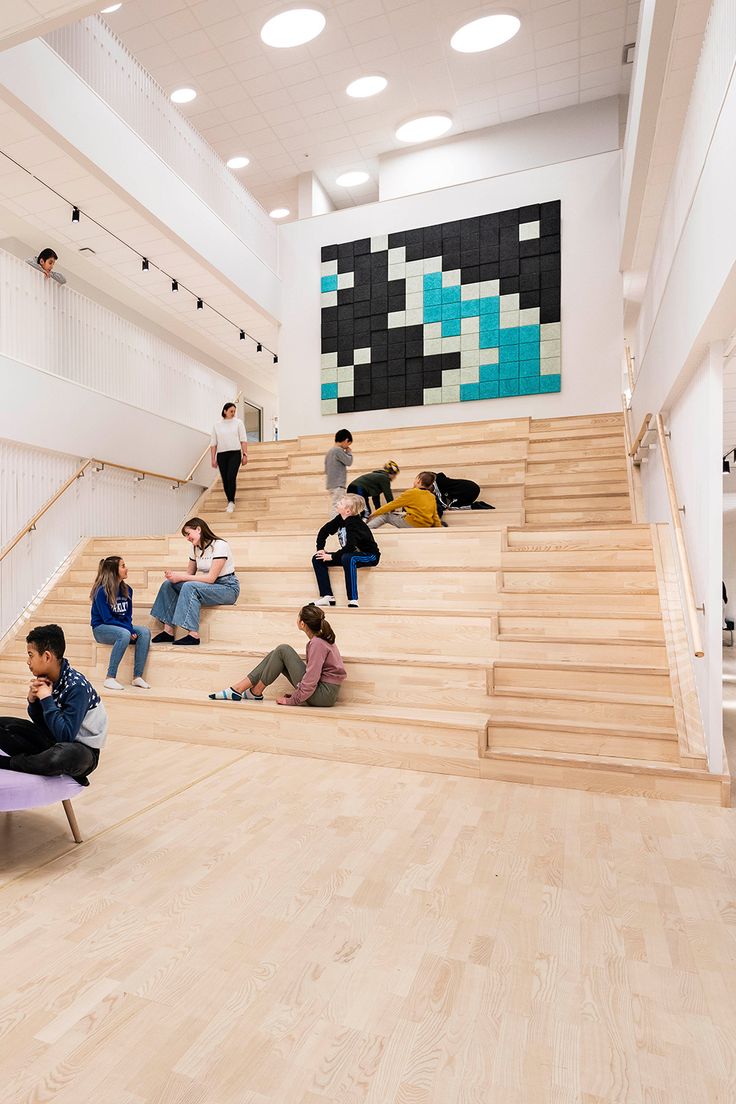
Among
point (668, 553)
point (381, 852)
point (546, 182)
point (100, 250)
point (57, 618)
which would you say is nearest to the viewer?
point (381, 852)

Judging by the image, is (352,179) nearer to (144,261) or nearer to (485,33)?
(485,33)

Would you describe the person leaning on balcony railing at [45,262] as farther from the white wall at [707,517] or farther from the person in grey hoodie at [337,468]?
the white wall at [707,517]

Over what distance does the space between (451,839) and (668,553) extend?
2.97 metres

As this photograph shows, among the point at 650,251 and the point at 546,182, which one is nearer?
the point at 650,251

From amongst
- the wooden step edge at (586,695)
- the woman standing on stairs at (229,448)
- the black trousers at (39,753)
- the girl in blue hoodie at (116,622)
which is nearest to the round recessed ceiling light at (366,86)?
the woman standing on stairs at (229,448)

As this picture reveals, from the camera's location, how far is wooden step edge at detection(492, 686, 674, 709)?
3996 mm

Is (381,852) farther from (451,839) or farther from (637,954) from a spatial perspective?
(637,954)

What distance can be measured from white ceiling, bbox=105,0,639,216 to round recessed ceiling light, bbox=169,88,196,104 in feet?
0.26

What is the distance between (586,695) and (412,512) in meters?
2.73

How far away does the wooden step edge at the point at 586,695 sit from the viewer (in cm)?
400

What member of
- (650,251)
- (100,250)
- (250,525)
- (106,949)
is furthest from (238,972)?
(650,251)

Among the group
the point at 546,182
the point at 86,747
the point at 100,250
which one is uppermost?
the point at 546,182

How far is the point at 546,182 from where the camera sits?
921cm

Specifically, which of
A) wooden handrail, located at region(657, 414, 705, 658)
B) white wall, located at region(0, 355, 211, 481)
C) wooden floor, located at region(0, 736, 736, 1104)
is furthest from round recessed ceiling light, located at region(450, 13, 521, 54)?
wooden floor, located at region(0, 736, 736, 1104)
